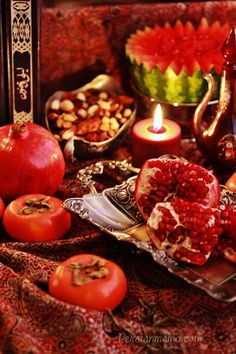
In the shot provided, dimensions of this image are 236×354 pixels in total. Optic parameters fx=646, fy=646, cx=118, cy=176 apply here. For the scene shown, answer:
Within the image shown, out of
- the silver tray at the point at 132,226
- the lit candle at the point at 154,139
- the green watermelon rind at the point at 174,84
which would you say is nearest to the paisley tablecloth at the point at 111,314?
the silver tray at the point at 132,226

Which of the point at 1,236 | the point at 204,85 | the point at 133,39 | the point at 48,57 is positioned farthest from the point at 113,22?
the point at 1,236

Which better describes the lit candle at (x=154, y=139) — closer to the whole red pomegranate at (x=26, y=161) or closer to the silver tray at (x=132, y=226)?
the silver tray at (x=132, y=226)

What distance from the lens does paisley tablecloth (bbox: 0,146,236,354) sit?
81cm

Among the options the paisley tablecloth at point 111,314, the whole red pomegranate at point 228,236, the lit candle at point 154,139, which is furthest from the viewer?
the lit candle at point 154,139

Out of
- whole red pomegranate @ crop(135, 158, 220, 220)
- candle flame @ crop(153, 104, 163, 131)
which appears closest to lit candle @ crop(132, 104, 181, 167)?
candle flame @ crop(153, 104, 163, 131)

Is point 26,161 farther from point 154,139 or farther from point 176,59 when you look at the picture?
point 176,59

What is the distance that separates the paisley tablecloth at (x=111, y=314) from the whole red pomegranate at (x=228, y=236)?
2.7 inches

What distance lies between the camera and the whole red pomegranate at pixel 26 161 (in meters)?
1.10

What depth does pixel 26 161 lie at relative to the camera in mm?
1105

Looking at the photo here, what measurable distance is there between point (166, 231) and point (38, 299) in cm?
20

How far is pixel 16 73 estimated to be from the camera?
4.11ft

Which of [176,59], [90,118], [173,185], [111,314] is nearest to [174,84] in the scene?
[176,59]

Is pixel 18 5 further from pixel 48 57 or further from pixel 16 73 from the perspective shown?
pixel 48 57

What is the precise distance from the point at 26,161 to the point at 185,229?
0.33 m
